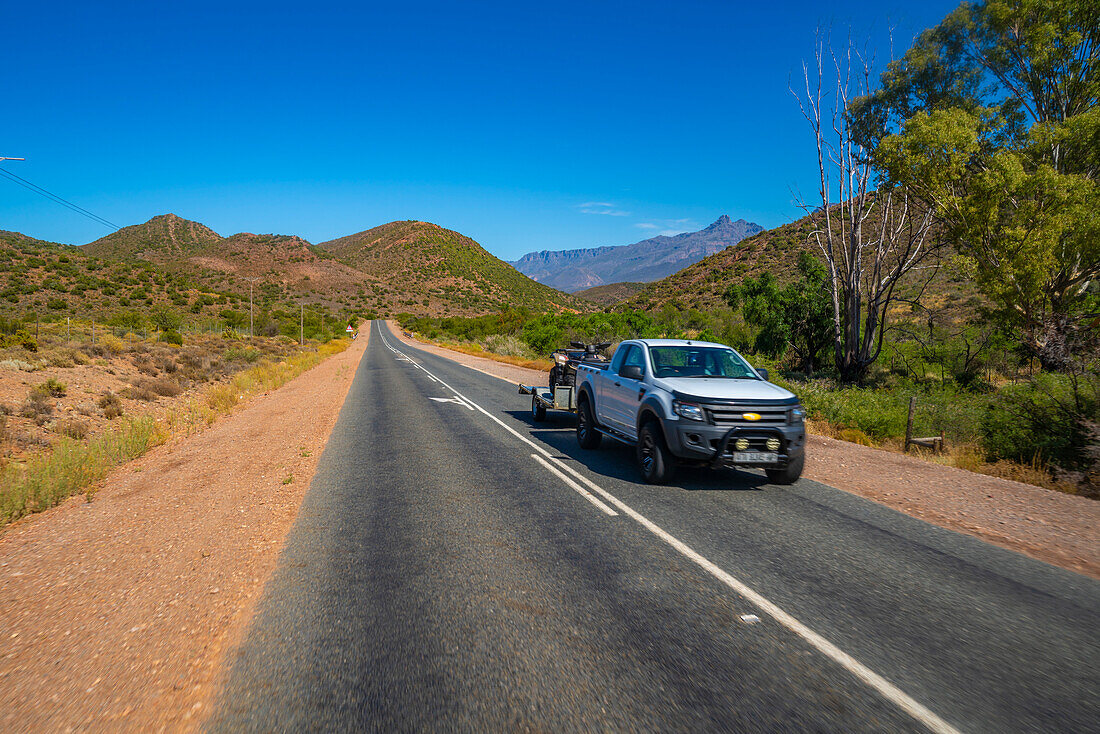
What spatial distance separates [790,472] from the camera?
302 inches

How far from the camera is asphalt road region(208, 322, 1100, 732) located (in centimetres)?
304

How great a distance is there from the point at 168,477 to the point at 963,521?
433 inches

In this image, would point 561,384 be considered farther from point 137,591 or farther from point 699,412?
point 137,591

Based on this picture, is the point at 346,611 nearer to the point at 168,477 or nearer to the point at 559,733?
the point at 559,733

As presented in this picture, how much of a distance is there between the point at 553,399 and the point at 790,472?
5594 millimetres

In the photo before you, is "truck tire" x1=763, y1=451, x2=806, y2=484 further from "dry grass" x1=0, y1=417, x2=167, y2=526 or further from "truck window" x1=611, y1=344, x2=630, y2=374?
"dry grass" x1=0, y1=417, x2=167, y2=526

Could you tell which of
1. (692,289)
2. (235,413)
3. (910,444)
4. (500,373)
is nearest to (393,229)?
(692,289)

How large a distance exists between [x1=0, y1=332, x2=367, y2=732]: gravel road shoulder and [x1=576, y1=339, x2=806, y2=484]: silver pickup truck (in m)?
4.66

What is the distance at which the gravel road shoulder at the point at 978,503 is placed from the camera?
5.78m

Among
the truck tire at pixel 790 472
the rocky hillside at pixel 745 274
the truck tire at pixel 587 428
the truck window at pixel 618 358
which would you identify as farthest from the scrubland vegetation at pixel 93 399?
the rocky hillside at pixel 745 274

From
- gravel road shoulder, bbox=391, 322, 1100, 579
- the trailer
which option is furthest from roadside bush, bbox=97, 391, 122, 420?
gravel road shoulder, bbox=391, 322, 1100, 579

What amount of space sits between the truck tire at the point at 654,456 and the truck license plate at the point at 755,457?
88 cm

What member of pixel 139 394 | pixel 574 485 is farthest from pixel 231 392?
pixel 574 485

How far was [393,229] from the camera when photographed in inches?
6329
